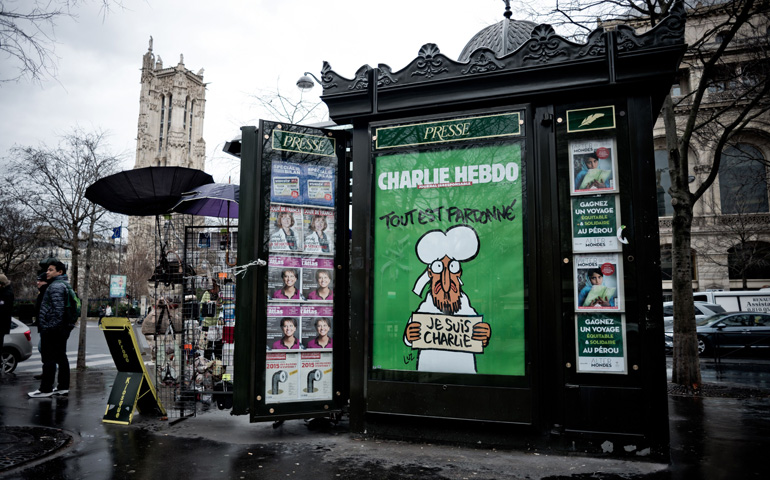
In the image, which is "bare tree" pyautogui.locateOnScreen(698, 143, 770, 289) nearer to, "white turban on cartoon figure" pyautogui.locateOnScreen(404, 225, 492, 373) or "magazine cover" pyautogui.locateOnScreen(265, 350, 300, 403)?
"white turban on cartoon figure" pyautogui.locateOnScreen(404, 225, 492, 373)

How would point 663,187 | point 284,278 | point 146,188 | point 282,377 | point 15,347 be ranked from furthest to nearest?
point 663,187 < point 15,347 < point 146,188 < point 284,278 < point 282,377

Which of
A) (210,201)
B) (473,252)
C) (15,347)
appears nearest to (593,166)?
(473,252)

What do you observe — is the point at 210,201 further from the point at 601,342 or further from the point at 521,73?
the point at 601,342

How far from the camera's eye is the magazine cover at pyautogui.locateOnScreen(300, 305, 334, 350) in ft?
20.7

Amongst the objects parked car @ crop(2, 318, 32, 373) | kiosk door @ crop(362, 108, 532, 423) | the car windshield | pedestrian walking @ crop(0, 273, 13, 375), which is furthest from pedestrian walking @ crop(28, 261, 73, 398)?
the car windshield

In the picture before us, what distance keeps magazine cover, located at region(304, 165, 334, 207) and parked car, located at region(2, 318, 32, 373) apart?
953 centimetres

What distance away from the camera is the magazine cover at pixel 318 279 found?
638 cm

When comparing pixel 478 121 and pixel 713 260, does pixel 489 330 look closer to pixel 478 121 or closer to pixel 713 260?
pixel 478 121

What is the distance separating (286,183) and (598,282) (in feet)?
12.4

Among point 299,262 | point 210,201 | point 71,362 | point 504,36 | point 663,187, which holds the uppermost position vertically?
point 663,187

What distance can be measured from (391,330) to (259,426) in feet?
7.24

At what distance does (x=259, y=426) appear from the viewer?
257 inches

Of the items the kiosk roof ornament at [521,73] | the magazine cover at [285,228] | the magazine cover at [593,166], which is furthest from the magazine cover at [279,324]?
the magazine cover at [593,166]

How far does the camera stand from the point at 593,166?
17.9 feet
